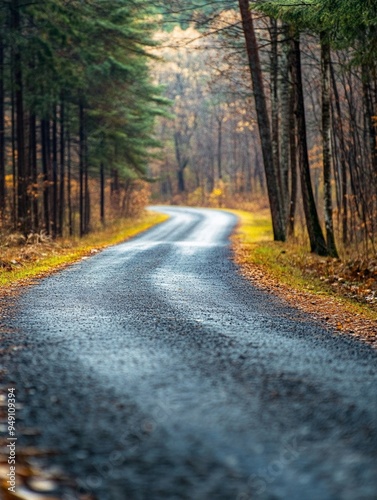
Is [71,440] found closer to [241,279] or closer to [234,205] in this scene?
[241,279]

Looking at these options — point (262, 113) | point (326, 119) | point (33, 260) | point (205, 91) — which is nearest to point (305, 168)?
point (326, 119)

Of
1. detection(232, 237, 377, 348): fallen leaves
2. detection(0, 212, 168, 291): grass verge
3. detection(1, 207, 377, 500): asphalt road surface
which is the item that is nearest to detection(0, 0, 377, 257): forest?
detection(0, 212, 168, 291): grass verge

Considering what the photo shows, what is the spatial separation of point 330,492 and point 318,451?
1.50 feet

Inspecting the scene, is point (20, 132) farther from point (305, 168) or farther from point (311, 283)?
point (311, 283)

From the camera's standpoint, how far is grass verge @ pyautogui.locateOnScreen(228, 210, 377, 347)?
8.65 m

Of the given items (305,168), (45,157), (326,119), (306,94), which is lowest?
(305,168)

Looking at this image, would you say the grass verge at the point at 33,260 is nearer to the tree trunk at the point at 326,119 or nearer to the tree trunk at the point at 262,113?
the tree trunk at the point at 262,113

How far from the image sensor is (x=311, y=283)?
13180 millimetres

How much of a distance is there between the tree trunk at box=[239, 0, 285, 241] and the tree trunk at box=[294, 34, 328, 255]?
2.72m

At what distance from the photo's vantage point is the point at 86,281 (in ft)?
39.0

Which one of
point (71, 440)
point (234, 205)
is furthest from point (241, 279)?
point (234, 205)

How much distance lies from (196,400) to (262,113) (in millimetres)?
18290

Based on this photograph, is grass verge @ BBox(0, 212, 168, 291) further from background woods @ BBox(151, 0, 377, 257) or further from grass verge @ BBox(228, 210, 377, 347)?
background woods @ BBox(151, 0, 377, 257)

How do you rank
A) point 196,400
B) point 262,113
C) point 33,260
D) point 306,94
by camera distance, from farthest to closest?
point 306,94
point 262,113
point 33,260
point 196,400
